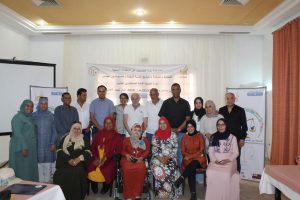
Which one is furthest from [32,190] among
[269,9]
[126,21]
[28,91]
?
[269,9]

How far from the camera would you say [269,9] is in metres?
4.75

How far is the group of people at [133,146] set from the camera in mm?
3553

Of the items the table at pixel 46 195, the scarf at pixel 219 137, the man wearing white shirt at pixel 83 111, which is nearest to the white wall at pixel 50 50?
the man wearing white shirt at pixel 83 111

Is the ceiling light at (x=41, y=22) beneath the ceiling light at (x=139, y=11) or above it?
above

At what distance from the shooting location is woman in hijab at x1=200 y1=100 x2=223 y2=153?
13.7ft

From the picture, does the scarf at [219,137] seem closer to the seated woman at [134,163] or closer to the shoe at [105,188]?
the seated woman at [134,163]

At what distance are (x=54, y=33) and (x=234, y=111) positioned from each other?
4.24 meters

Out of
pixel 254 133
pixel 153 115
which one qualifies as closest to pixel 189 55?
pixel 153 115

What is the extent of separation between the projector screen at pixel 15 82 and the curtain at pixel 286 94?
175 inches

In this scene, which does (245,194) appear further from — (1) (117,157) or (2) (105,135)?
(2) (105,135)

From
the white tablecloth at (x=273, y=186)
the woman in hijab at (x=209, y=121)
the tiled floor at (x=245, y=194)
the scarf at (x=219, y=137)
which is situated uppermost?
the woman in hijab at (x=209, y=121)

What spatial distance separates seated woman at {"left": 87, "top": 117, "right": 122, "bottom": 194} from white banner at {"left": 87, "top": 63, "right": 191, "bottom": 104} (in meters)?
1.95

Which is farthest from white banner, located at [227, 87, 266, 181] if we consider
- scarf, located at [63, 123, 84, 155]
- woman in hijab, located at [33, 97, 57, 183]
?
woman in hijab, located at [33, 97, 57, 183]

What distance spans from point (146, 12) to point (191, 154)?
8.58ft
